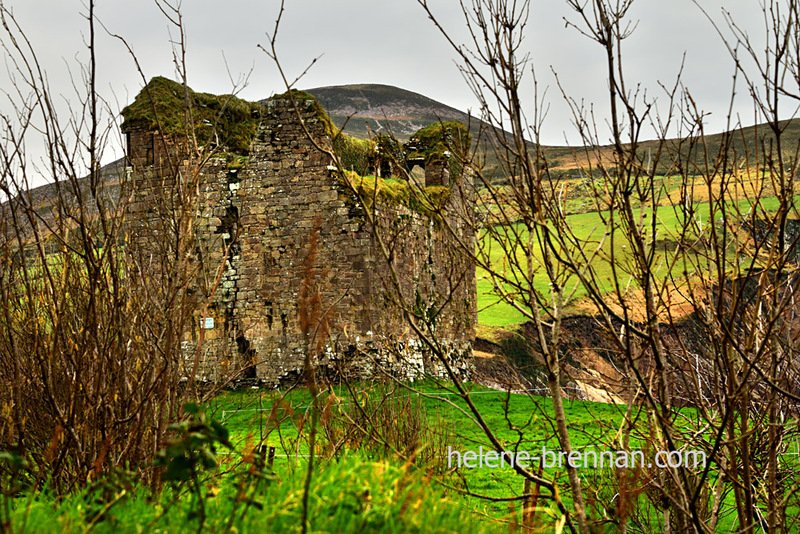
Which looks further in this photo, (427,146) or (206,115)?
(427,146)

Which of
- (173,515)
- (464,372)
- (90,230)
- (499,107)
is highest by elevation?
(499,107)

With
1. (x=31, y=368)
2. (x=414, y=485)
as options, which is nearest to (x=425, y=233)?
(x=31, y=368)

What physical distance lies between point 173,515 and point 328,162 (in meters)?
11.2

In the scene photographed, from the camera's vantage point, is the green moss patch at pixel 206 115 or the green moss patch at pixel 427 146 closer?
the green moss patch at pixel 206 115

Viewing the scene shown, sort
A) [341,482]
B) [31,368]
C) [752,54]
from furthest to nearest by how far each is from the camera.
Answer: [31,368]
[752,54]
[341,482]

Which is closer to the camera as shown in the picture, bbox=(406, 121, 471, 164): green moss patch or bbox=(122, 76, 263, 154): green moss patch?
bbox=(122, 76, 263, 154): green moss patch

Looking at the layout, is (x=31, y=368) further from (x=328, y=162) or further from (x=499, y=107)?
(x=328, y=162)

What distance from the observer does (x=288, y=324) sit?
13711 millimetres

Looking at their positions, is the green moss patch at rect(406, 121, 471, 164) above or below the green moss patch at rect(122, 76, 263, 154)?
below

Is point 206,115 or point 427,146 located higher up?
point 206,115

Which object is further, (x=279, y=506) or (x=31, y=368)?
(x=31, y=368)

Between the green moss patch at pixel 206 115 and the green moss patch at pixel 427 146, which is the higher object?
the green moss patch at pixel 206 115

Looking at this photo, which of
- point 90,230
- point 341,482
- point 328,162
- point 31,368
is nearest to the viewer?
point 341,482

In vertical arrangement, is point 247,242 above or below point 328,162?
below
